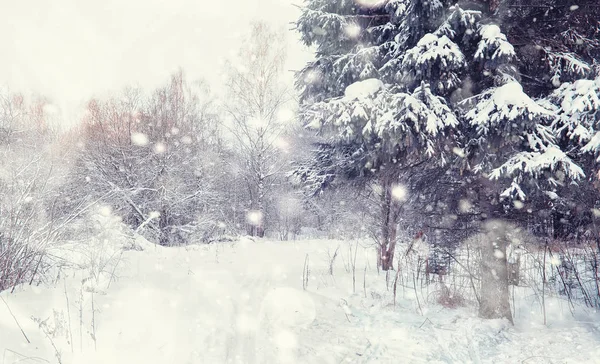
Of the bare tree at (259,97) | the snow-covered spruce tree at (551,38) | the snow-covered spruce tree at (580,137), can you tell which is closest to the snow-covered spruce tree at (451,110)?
the snow-covered spruce tree at (580,137)

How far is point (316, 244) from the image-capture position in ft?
47.7

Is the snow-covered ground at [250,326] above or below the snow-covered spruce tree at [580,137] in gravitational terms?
below

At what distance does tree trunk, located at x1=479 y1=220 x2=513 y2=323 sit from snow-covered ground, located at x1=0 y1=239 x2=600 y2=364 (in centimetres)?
26

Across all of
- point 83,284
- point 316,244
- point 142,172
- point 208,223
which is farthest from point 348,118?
point 142,172

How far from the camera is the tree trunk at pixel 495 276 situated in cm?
472

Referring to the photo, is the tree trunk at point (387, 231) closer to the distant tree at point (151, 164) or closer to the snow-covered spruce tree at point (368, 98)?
the snow-covered spruce tree at point (368, 98)

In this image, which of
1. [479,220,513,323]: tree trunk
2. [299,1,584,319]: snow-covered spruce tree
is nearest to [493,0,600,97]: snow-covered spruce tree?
[299,1,584,319]: snow-covered spruce tree

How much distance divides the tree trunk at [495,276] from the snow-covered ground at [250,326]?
0.26m

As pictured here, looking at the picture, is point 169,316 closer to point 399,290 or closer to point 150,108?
point 399,290

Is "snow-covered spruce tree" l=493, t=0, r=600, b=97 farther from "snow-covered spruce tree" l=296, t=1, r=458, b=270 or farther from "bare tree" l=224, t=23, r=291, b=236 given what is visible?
"bare tree" l=224, t=23, r=291, b=236

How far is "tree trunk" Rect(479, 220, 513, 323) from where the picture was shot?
15.5 ft

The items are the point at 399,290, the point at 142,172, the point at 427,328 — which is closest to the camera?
the point at 427,328

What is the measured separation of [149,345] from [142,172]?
45.5 ft

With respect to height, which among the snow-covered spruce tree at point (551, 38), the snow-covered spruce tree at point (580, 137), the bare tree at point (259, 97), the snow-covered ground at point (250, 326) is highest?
the bare tree at point (259, 97)
